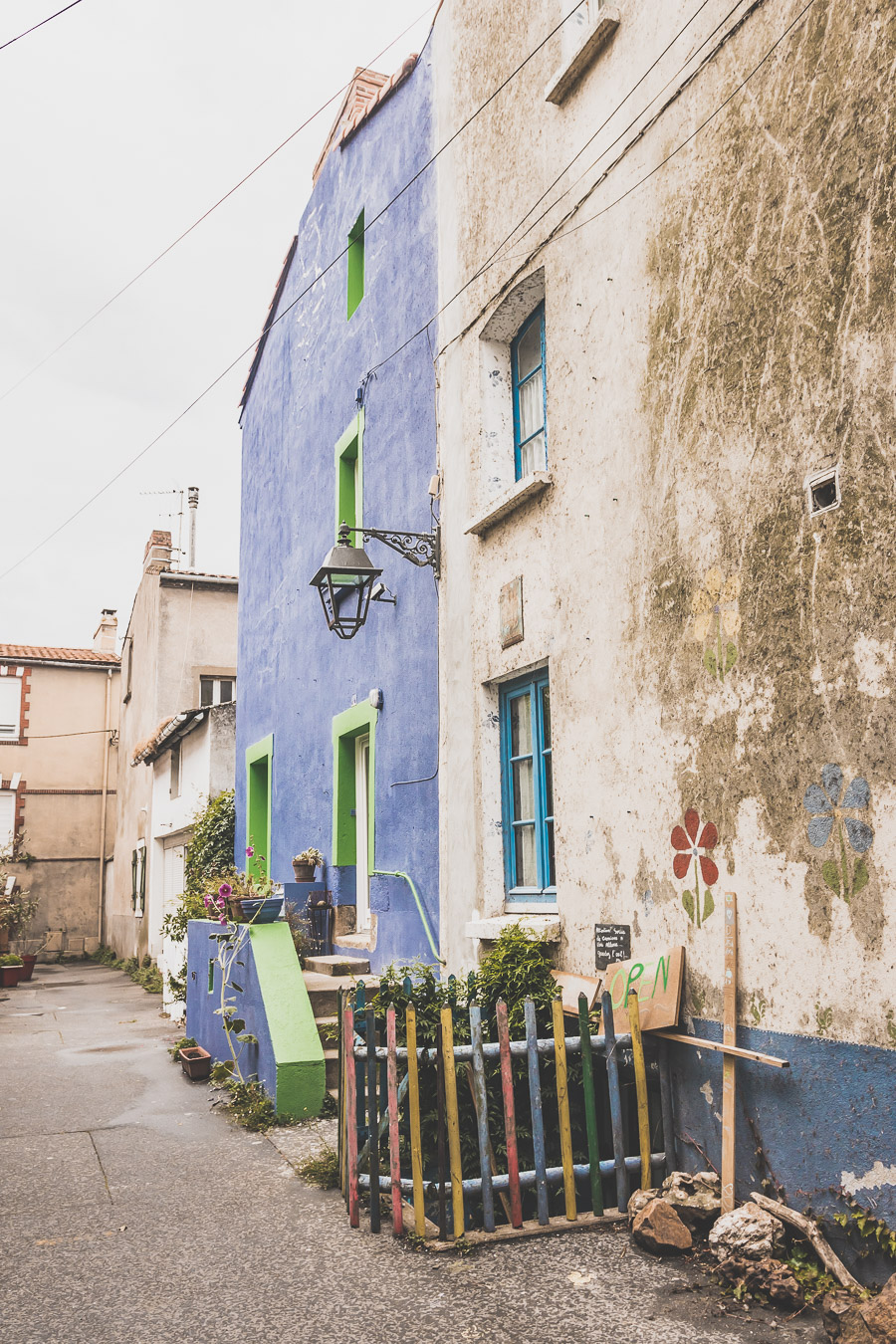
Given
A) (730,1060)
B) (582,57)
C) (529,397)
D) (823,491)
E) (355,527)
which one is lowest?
(730,1060)

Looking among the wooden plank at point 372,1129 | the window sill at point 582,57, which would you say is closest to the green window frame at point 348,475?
the window sill at point 582,57

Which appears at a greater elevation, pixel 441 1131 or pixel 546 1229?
pixel 441 1131

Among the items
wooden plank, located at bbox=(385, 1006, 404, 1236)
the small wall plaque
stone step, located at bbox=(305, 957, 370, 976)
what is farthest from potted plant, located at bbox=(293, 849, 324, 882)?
wooden plank, located at bbox=(385, 1006, 404, 1236)

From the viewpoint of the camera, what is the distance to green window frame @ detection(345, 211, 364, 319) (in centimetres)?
1080

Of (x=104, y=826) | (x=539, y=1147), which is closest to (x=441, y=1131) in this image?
(x=539, y=1147)

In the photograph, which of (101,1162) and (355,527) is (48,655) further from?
(101,1162)

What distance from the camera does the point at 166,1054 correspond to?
997 centimetres

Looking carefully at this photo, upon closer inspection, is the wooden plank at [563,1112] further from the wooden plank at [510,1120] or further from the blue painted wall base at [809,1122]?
the blue painted wall base at [809,1122]

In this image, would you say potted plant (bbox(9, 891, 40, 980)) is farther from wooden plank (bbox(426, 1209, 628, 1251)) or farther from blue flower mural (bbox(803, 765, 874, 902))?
blue flower mural (bbox(803, 765, 874, 902))

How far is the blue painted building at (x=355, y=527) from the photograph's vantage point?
8.41 metres

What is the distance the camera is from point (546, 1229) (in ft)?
14.8

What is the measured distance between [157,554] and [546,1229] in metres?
20.9

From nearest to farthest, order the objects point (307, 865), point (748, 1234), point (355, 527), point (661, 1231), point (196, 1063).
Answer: point (748, 1234) < point (661, 1231) < point (196, 1063) < point (355, 527) < point (307, 865)

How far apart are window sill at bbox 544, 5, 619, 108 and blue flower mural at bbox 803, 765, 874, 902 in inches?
175
